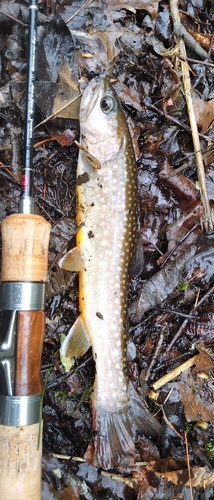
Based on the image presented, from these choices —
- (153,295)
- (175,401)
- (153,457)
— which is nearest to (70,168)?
(153,295)

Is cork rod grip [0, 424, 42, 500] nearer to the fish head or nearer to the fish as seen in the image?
the fish

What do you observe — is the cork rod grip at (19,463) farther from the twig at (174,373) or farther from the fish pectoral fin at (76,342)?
the twig at (174,373)

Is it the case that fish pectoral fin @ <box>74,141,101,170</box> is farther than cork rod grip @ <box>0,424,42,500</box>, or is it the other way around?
fish pectoral fin @ <box>74,141,101,170</box>

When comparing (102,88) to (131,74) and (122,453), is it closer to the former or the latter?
(131,74)

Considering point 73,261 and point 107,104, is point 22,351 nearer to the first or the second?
point 73,261

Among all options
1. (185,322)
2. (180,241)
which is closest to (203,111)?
(180,241)

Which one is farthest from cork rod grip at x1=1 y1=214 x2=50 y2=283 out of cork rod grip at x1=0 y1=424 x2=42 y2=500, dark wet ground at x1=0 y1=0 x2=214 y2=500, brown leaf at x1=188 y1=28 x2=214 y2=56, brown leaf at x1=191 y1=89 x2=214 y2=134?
brown leaf at x1=188 y1=28 x2=214 y2=56
